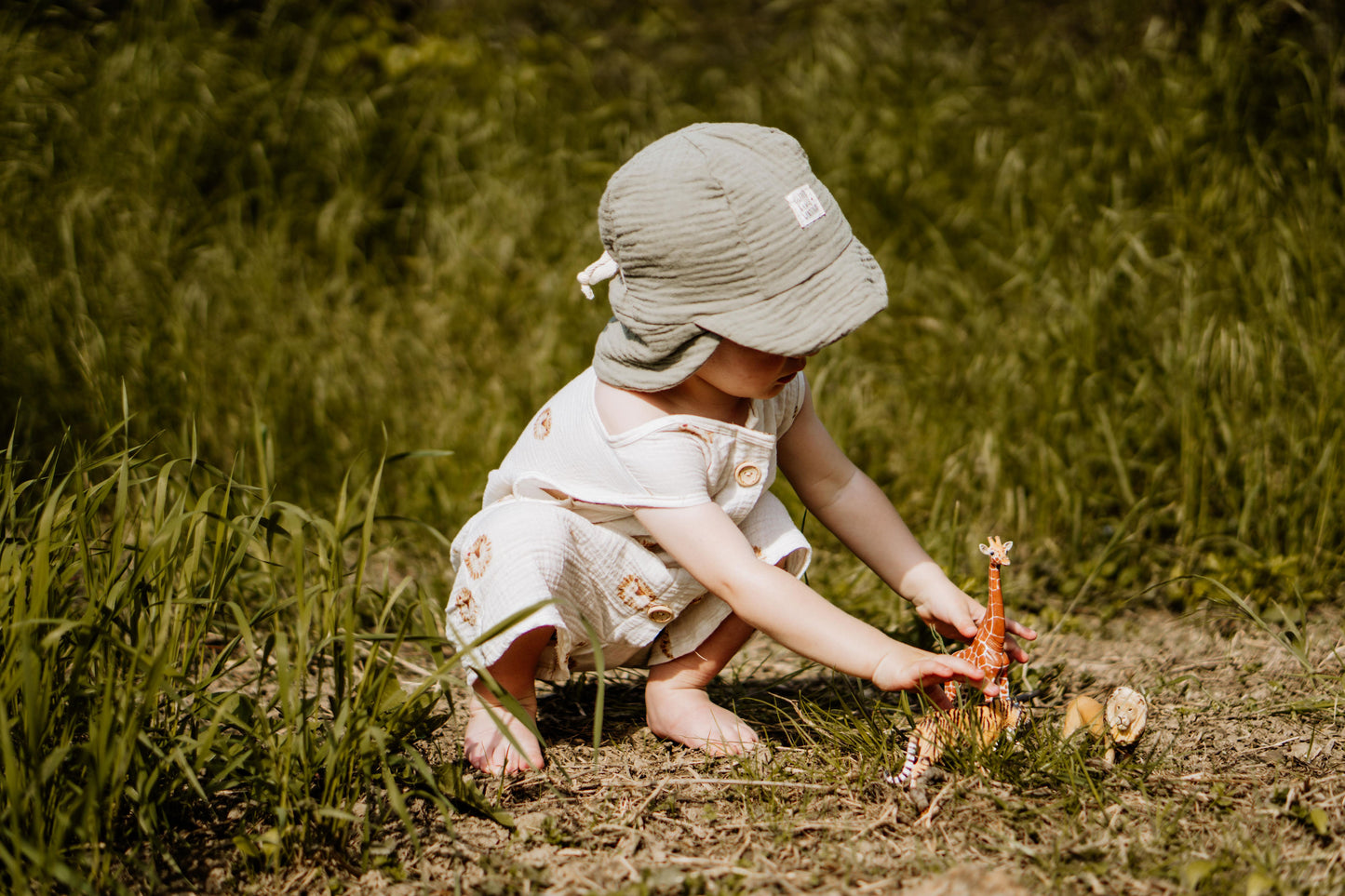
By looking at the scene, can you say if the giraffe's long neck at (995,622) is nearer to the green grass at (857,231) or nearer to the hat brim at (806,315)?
the hat brim at (806,315)

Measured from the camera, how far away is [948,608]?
6.93 ft

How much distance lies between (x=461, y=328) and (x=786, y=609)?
7.90 ft

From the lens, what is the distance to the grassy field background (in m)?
1.76

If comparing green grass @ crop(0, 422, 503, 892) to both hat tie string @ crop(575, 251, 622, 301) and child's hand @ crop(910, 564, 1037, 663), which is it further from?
child's hand @ crop(910, 564, 1037, 663)

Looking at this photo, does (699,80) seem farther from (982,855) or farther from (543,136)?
(982,855)

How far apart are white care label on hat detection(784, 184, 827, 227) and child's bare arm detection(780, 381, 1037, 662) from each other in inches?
18.7

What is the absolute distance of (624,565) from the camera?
211cm

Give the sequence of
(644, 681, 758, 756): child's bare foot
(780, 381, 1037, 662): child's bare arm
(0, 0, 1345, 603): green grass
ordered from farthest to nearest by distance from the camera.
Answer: (0, 0, 1345, 603): green grass < (780, 381, 1037, 662): child's bare arm < (644, 681, 758, 756): child's bare foot

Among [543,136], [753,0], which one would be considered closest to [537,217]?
[543,136]

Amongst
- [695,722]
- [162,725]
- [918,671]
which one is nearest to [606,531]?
[695,722]

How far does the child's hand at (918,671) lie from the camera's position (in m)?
1.77

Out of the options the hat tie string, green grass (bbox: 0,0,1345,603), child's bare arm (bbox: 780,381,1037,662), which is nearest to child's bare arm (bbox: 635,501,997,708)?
child's bare arm (bbox: 780,381,1037,662)

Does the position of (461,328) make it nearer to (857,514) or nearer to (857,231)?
(857,231)

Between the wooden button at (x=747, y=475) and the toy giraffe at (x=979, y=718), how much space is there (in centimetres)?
42
